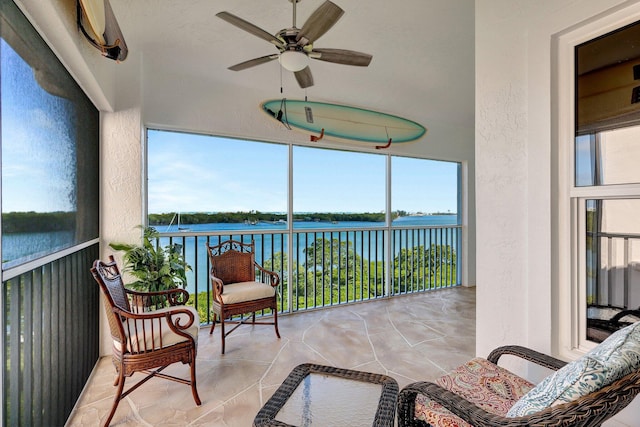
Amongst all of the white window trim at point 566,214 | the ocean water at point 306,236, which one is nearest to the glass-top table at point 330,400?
the white window trim at point 566,214

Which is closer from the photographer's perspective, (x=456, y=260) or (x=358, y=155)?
(x=358, y=155)

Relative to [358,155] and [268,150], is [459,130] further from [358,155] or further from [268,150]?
[268,150]

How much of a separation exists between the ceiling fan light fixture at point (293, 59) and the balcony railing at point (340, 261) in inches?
81.3

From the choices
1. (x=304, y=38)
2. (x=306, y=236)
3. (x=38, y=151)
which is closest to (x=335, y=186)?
(x=306, y=236)

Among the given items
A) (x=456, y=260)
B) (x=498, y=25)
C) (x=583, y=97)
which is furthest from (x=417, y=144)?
(x=583, y=97)

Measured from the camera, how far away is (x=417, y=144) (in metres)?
4.62

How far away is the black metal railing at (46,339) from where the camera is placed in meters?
1.29

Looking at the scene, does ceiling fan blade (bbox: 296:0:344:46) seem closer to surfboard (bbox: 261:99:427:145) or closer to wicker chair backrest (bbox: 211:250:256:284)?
surfboard (bbox: 261:99:427:145)

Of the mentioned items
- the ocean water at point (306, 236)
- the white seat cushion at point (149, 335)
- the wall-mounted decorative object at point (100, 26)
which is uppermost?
the wall-mounted decorative object at point (100, 26)

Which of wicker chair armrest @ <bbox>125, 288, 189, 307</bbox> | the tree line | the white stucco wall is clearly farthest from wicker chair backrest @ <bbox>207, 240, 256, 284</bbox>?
the white stucco wall

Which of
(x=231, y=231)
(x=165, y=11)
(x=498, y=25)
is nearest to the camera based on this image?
(x=498, y=25)

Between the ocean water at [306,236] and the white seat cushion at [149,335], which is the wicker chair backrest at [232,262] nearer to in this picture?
the ocean water at [306,236]

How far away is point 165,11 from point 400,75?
226cm

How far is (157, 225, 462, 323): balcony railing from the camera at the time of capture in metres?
3.50
